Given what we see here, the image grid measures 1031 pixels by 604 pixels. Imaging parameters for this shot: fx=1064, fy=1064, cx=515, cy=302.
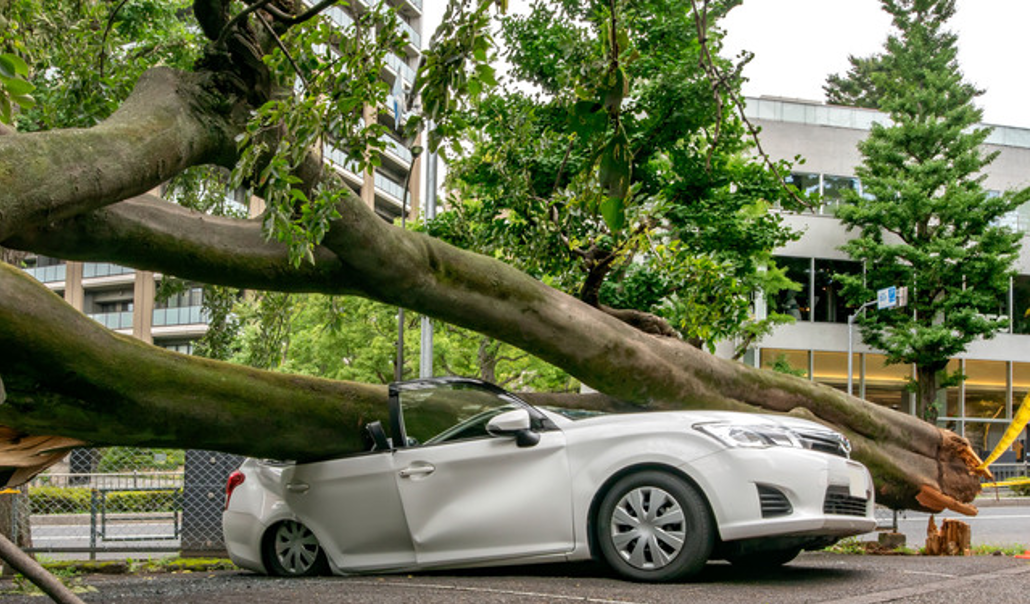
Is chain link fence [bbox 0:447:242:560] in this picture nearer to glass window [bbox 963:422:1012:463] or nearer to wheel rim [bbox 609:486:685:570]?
wheel rim [bbox 609:486:685:570]

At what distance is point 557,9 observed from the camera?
20.9 m

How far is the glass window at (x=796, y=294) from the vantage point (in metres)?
36.9

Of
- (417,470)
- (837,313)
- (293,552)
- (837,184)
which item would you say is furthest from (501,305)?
(837,184)

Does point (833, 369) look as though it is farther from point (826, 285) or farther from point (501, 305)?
point (501, 305)

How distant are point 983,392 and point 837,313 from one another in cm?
613

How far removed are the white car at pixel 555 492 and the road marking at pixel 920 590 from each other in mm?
641

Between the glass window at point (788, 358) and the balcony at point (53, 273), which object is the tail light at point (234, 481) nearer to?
the glass window at point (788, 358)

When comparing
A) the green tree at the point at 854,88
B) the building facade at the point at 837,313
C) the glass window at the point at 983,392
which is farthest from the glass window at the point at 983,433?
the green tree at the point at 854,88

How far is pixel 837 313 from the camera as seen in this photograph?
123 ft

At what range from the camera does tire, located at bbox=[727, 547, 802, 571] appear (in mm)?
7621

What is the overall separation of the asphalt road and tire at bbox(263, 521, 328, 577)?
18 centimetres

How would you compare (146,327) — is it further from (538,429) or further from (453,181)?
(538,429)

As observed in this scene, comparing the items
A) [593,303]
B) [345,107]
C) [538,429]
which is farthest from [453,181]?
[345,107]

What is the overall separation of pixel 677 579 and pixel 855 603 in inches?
49.0
